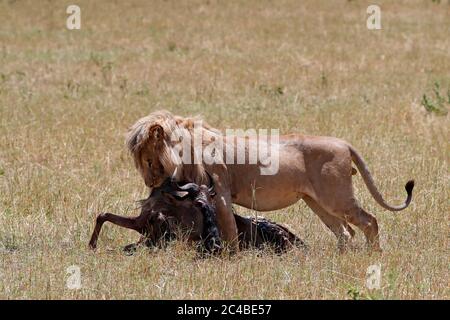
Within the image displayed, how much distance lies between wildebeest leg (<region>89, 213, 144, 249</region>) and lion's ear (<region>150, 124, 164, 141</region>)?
691 mm

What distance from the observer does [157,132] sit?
7.61 metres

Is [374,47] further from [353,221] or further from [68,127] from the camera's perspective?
[353,221]

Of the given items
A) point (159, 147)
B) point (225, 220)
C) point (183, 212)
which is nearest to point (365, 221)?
point (225, 220)

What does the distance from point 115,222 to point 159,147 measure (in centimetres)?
71

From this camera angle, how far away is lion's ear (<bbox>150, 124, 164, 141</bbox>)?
24.9 feet

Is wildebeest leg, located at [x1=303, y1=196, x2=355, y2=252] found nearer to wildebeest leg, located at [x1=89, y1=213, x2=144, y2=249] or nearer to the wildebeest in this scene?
the wildebeest

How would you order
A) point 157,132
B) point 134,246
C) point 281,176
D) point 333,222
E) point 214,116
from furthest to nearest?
1. point 214,116
2. point 333,222
3. point 281,176
4. point 134,246
5. point 157,132

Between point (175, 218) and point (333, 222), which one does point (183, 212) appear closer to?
point (175, 218)

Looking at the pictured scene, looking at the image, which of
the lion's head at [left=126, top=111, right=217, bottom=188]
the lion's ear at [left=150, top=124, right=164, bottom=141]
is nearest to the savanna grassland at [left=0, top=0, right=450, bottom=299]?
the lion's head at [left=126, top=111, right=217, bottom=188]

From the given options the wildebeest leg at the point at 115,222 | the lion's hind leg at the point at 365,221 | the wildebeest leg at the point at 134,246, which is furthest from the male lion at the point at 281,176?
the wildebeest leg at the point at 134,246

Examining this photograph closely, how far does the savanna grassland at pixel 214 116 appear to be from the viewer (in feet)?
23.3

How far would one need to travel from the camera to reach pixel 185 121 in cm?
786

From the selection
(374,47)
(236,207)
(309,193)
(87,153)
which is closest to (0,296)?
(309,193)

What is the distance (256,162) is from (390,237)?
4.48 feet
